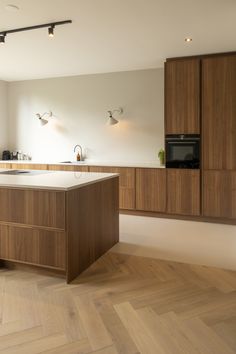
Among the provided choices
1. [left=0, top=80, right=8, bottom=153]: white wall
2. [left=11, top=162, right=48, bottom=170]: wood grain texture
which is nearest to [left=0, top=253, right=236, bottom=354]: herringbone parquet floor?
[left=11, top=162, right=48, bottom=170]: wood grain texture

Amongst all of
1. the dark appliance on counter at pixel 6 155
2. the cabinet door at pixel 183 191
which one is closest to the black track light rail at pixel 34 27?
the cabinet door at pixel 183 191

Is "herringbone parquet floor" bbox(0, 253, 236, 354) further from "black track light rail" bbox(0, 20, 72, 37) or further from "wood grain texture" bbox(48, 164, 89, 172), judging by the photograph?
"black track light rail" bbox(0, 20, 72, 37)

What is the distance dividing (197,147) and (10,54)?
311 centimetres

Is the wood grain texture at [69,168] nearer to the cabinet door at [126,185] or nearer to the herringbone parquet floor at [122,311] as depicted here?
the cabinet door at [126,185]

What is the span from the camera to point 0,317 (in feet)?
7.04

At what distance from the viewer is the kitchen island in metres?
2.66

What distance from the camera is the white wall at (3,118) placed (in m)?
6.47

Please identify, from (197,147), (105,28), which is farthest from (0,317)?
(197,147)

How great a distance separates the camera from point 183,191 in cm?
468

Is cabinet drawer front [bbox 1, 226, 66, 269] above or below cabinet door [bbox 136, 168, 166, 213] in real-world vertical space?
below

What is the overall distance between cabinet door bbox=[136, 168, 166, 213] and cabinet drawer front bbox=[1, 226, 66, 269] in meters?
2.46

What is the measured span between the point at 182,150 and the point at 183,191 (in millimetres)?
625

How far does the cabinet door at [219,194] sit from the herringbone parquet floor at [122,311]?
1711mm

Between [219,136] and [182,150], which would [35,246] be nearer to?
[182,150]
